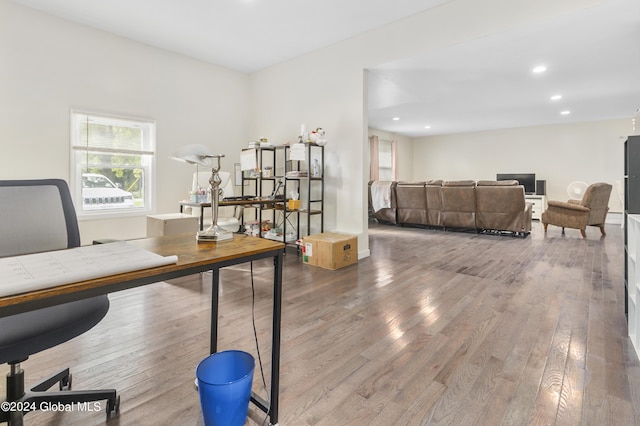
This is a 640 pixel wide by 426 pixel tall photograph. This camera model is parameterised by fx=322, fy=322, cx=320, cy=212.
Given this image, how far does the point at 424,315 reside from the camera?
2330mm

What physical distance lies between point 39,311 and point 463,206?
19.5 ft

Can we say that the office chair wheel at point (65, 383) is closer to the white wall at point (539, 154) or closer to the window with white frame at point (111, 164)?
the window with white frame at point (111, 164)

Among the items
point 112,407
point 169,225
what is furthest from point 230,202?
point 112,407

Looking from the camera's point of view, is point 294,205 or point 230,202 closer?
point 230,202

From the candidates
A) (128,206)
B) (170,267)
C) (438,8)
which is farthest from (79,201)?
(438,8)

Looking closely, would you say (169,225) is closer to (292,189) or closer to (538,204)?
(292,189)

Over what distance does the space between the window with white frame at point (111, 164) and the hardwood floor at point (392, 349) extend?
2.00 meters

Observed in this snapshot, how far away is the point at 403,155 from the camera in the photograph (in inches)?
405

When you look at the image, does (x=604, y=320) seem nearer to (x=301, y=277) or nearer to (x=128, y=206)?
(x=301, y=277)

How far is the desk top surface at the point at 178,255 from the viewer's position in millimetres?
734

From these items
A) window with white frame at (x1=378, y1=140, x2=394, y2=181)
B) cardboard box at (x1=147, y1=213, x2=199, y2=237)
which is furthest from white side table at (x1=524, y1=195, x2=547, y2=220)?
cardboard box at (x1=147, y1=213, x2=199, y2=237)

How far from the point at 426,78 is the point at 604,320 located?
3.52m

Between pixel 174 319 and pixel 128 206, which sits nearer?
pixel 174 319

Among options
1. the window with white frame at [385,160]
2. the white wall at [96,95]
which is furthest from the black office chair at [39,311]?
the window with white frame at [385,160]
